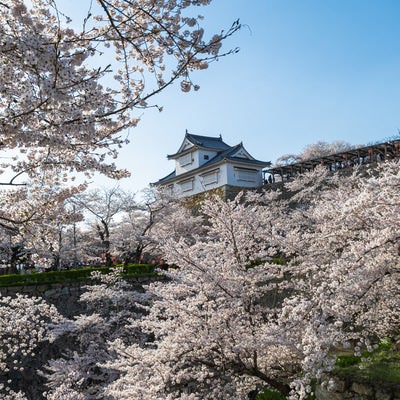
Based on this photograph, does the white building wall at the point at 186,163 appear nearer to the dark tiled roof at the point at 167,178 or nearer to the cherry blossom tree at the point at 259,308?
the dark tiled roof at the point at 167,178

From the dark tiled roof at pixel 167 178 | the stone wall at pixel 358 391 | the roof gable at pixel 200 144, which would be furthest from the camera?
the dark tiled roof at pixel 167 178

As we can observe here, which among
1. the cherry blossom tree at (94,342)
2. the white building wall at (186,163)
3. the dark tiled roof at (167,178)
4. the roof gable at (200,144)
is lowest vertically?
the cherry blossom tree at (94,342)

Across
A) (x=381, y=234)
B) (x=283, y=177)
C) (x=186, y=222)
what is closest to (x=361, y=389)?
(x=381, y=234)

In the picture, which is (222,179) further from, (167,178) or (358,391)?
(358,391)

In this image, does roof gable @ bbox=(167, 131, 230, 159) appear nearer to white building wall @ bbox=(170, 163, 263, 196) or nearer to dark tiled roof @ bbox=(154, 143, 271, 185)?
dark tiled roof @ bbox=(154, 143, 271, 185)

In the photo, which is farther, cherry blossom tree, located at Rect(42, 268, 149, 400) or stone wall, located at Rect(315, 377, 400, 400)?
cherry blossom tree, located at Rect(42, 268, 149, 400)

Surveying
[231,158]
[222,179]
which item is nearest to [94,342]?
[222,179]

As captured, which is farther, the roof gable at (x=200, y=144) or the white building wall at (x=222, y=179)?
the roof gable at (x=200, y=144)

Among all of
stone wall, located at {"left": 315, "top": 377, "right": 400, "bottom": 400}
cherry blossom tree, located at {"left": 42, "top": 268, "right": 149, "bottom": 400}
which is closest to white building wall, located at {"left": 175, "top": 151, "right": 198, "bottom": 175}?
cherry blossom tree, located at {"left": 42, "top": 268, "right": 149, "bottom": 400}

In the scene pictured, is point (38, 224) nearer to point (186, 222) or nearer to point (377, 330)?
point (377, 330)

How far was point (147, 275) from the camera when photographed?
46.9 ft

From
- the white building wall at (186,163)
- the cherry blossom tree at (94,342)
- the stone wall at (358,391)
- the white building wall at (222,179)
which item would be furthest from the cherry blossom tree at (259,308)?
the white building wall at (186,163)

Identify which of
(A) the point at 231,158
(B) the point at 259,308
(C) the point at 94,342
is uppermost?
(A) the point at 231,158

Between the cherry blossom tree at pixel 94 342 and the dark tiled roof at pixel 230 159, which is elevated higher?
the dark tiled roof at pixel 230 159
